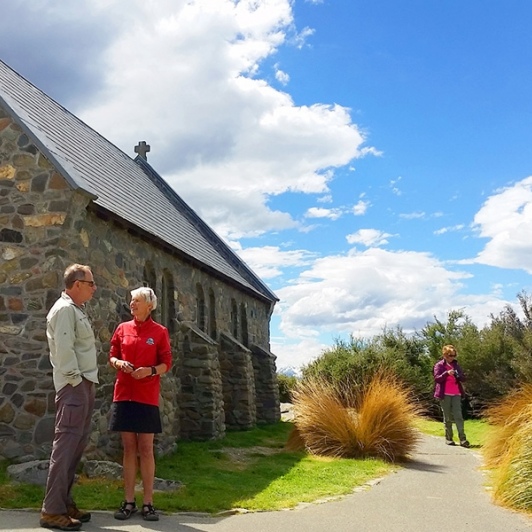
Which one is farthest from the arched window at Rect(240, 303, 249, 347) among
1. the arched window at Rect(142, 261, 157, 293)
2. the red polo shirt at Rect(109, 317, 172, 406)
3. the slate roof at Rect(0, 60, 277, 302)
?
the red polo shirt at Rect(109, 317, 172, 406)

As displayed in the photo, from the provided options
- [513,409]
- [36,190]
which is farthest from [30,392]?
[513,409]

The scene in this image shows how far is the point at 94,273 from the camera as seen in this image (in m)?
9.80

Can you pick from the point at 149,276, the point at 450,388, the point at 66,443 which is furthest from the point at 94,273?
the point at 450,388

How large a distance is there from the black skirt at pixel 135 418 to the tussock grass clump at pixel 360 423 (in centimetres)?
545

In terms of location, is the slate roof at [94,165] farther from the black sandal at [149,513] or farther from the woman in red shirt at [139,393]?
the black sandal at [149,513]

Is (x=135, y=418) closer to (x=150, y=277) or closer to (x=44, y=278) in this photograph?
(x=44, y=278)

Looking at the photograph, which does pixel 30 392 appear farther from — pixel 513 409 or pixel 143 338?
pixel 513 409

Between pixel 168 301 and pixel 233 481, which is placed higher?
pixel 168 301

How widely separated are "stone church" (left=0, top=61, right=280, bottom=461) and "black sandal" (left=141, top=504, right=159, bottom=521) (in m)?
3.15

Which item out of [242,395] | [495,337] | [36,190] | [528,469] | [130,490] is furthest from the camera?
[495,337]

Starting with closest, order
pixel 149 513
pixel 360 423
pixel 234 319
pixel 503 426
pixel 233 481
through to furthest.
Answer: pixel 149 513 < pixel 233 481 < pixel 503 426 < pixel 360 423 < pixel 234 319

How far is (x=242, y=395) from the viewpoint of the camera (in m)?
16.4

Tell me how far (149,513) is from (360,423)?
5.71 metres

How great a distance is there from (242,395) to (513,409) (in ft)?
27.5
